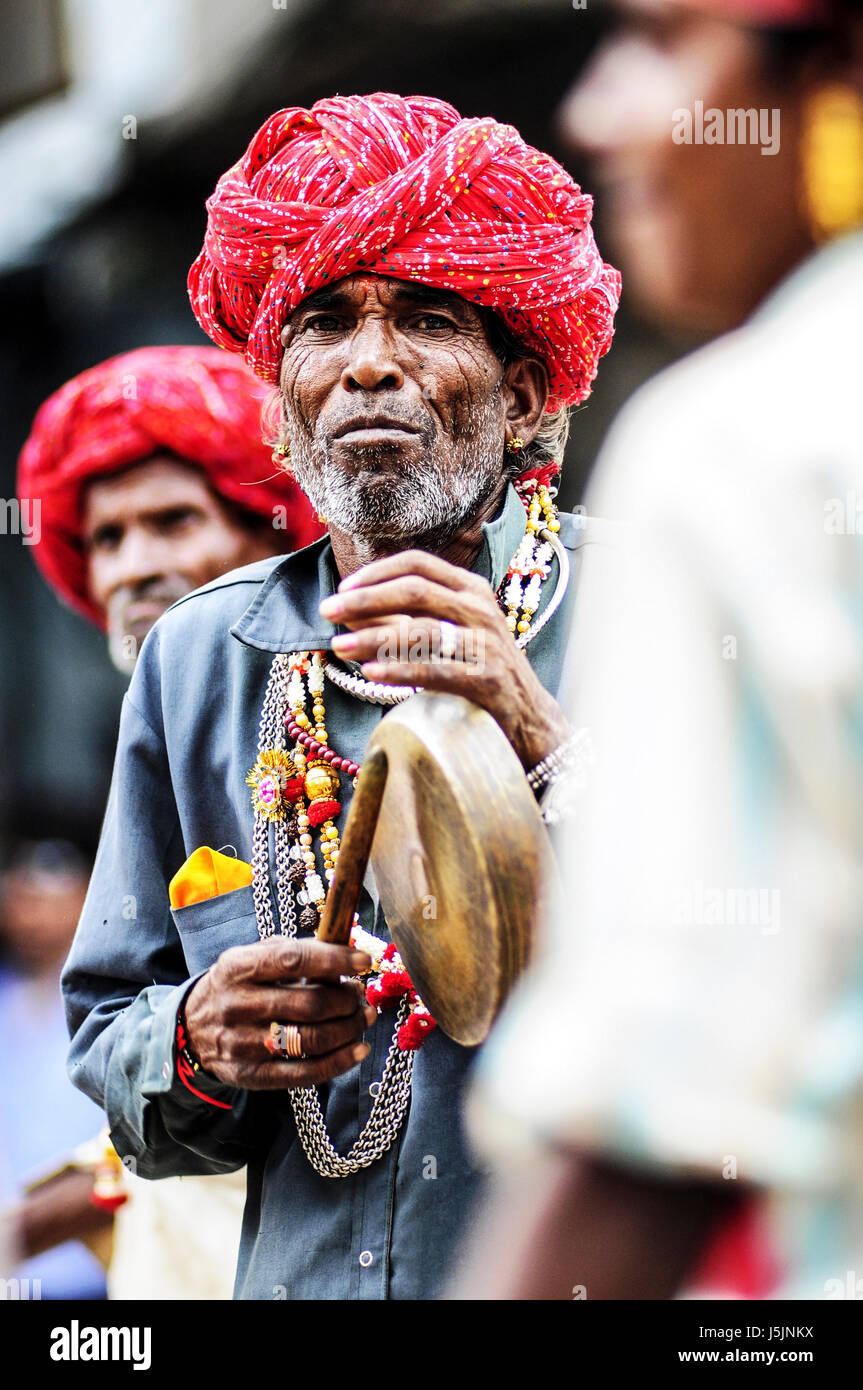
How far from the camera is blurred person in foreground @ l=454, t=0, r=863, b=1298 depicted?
2.91 feet

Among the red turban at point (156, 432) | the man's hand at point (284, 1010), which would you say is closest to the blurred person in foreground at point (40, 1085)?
the red turban at point (156, 432)

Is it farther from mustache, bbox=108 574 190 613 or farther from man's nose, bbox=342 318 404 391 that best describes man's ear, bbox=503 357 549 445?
mustache, bbox=108 574 190 613

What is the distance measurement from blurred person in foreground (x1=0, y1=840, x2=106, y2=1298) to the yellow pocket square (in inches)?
46.3

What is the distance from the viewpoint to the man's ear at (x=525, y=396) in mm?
2762

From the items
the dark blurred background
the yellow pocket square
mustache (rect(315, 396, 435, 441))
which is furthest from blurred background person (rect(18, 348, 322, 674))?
the yellow pocket square

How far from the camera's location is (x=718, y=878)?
921 millimetres

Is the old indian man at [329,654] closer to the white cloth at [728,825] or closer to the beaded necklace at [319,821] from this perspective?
the beaded necklace at [319,821]

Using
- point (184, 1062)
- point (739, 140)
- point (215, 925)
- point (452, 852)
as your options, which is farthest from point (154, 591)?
point (739, 140)

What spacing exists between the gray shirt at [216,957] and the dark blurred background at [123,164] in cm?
123

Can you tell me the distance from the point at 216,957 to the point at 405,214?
1240mm

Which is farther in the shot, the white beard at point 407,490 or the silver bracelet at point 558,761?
the white beard at point 407,490

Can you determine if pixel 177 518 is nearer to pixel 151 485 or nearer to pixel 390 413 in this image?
pixel 151 485

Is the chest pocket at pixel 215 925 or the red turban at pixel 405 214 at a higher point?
the red turban at pixel 405 214

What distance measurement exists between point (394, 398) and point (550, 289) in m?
0.33
